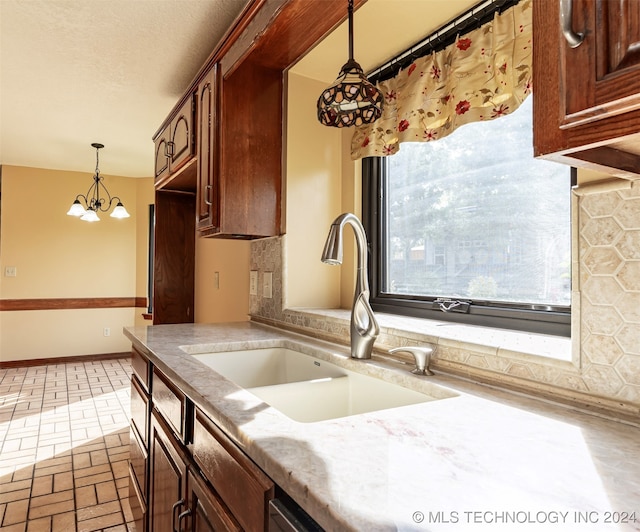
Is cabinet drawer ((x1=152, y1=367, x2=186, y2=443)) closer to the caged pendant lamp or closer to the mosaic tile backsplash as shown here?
the mosaic tile backsplash

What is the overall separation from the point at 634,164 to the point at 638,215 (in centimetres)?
20

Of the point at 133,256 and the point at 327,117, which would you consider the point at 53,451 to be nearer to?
the point at 327,117

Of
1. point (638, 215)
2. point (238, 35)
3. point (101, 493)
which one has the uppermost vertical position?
point (238, 35)

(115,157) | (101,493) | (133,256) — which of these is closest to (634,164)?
(101,493)

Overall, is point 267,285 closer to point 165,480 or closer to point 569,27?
point 165,480

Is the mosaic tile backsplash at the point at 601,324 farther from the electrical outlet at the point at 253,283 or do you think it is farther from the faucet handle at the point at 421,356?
the electrical outlet at the point at 253,283

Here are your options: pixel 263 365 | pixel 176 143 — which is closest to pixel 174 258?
pixel 176 143

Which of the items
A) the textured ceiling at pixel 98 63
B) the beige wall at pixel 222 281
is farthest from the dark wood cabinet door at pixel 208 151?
the beige wall at pixel 222 281

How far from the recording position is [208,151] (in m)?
2.12

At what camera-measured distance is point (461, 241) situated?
5.83ft

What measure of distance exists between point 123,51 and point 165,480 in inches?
85.1

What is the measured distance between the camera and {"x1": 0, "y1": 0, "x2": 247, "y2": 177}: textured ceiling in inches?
77.4

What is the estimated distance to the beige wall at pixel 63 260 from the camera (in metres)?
5.15

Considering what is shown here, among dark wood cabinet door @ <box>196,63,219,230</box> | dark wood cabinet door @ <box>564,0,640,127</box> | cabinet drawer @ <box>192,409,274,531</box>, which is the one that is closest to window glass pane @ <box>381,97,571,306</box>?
dark wood cabinet door @ <box>196,63,219,230</box>
